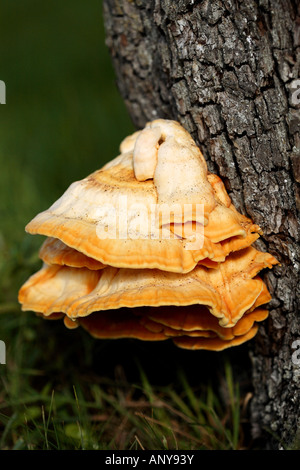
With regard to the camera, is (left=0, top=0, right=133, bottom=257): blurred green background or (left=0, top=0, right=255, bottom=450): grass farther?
(left=0, top=0, right=133, bottom=257): blurred green background

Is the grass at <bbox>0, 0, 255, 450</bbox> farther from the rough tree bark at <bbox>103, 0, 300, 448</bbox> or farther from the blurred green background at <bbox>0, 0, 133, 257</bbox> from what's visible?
the rough tree bark at <bbox>103, 0, 300, 448</bbox>

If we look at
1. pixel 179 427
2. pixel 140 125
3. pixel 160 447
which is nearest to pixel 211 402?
pixel 179 427

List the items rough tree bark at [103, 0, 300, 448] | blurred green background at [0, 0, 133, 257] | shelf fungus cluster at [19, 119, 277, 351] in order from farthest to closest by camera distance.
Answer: blurred green background at [0, 0, 133, 257] → rough tree bark at [103, 0, 300, 448] → shelf fungus cluster at [19, 119, 277, 351]

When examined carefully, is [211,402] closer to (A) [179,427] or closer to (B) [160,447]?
A: (A) [179,427]

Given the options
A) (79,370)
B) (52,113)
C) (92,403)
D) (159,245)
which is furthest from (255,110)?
(52,113)

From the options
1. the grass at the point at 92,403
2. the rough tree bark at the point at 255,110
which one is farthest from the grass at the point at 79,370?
the rough tree bark at the point at 255,110

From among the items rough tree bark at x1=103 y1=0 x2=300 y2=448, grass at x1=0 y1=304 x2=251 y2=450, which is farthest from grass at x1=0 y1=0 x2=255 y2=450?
rough tree bark at x1=103 y1=0 x2=300 y2=448
